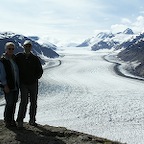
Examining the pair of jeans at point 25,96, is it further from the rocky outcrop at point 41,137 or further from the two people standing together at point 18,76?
the rocky outcrop at point 41,137

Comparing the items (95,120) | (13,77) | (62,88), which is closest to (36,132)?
(13,77)

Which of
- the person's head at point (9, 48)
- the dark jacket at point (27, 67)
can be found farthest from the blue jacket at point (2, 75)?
the dark jacket at point (27, 67)

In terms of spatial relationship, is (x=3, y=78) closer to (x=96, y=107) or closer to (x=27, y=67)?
(x=27, y=67)

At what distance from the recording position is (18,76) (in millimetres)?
8031

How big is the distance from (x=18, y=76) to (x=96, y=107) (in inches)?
1244

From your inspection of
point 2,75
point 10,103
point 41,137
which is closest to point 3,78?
point 2,75

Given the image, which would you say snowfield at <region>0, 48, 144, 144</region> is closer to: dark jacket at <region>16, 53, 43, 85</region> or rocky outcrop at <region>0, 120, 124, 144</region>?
rocky outcrop at <region>0, 120, 124, 144</region>

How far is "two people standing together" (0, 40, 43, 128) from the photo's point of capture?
7.81m

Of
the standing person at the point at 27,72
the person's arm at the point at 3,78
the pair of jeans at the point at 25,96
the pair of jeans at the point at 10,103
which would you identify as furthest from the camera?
the pair of jeans at the point at 25,96

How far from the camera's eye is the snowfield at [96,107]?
96.8 ft

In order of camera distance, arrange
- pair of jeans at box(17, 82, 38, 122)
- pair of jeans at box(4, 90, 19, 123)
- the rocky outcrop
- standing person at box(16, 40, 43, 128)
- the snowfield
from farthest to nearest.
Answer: the snowfield < pair of jeans at box(17, 82, 38, 122) < standing person at box(16, 40, 43, 128) < pair of jeans at box(4, 90, 19, 123) < the rocky outcrop

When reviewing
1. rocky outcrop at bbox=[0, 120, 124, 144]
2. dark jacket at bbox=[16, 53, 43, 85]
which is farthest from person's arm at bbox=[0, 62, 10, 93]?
rocky outcrop at bbox=[0, 120, 124, 144]

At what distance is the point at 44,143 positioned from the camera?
23.8 feet

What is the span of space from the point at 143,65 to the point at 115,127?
5857 centimetres
